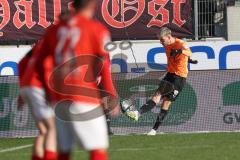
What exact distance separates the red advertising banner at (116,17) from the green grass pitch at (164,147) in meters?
5.84

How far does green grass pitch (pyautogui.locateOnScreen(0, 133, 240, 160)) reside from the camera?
33.2 feet

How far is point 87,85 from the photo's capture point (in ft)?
20.8

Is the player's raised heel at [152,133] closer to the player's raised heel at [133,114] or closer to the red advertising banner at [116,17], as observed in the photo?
the player's raised heel at [133,114]

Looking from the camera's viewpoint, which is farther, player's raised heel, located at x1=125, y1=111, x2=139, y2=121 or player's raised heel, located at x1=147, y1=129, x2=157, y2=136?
player's raised heel, located at x1=125, y1=111, x2=139, y2=121

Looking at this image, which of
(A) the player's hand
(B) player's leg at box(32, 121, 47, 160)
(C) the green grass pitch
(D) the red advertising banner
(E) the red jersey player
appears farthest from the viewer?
(D) the red advertising banner

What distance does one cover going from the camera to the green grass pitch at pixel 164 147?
10.1 metres

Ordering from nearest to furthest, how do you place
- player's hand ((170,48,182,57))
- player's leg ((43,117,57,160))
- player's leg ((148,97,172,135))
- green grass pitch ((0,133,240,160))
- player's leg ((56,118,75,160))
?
player's leg ((56,118,75,160)), player's leg ((43,117,57,160)), green grass pitch ((0,133,240,160)), player's leg ((148,97,172,135)), player's hand ((170,48,182,57))

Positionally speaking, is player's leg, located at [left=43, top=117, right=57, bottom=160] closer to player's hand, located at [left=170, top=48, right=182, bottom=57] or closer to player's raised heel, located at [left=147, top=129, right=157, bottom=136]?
player's raised heel, located at [left=147, top=129, right=157, bottom=136]

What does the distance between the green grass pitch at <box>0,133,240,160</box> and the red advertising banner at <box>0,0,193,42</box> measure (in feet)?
19.1

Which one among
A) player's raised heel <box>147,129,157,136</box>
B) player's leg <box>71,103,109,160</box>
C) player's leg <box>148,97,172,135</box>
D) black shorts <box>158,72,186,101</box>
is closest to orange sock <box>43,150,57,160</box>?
player's leg <box>71,103,109,160</box>

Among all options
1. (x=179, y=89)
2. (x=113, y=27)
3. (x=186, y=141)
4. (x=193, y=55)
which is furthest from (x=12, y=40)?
(x=186, y=141)

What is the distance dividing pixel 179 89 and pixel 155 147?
289cm

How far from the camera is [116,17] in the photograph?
19.1m

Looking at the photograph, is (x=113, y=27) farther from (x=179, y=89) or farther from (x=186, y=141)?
(x=186, y=141)
